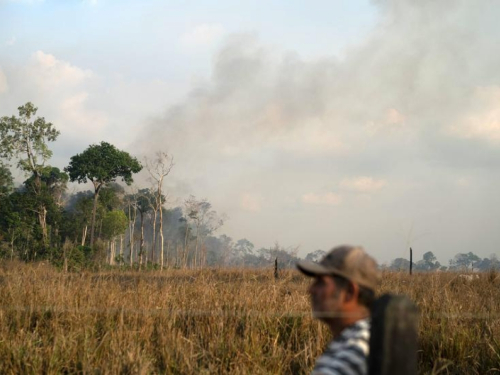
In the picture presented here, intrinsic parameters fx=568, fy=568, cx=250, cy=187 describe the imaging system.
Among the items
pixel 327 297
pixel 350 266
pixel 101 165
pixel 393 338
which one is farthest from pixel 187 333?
pixel 101 165

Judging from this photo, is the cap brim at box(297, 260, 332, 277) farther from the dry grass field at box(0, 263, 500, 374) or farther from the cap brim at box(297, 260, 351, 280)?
the dry grass field at box(0, 263, 500, 374)

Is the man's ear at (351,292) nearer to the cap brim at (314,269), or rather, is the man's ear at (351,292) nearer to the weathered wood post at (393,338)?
the cap brim at (314,269)

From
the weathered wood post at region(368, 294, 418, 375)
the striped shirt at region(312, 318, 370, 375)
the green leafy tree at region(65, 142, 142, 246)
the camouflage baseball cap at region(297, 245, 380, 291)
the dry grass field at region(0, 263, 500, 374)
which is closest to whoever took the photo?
the weathered wood post at region(368, 294, 418, 375)

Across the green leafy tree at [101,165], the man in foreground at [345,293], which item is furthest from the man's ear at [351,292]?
the green leafy tree at [101,165]

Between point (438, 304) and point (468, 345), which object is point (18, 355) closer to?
point (468, 345)

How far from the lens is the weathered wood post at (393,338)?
6.02 ft

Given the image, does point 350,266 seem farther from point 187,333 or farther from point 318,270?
point 187,333

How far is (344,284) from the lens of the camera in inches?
85.6

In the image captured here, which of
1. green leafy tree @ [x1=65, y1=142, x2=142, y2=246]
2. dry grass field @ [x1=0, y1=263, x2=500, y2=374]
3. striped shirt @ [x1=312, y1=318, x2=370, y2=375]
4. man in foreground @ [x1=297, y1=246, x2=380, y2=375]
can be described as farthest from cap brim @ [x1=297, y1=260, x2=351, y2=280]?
green leafy tree @ [x1=65, y1=142, x2=142, y2=246]

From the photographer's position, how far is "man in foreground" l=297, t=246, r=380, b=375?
2.09 meters

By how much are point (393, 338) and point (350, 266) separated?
1.16ft

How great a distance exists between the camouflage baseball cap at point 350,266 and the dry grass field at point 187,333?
10.6 feet

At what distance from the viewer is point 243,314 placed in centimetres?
702

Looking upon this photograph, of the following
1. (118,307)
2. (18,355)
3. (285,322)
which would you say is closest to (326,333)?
(285,322)
